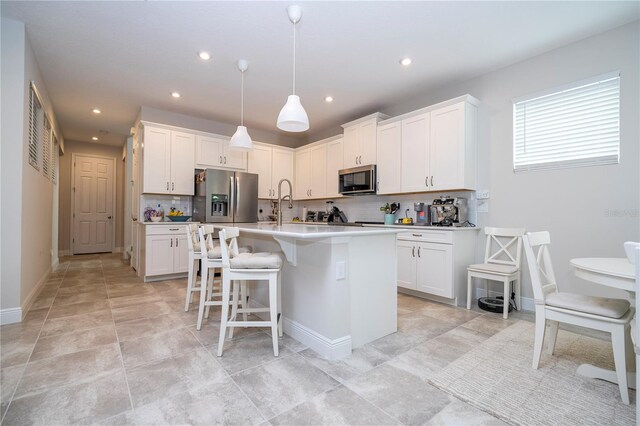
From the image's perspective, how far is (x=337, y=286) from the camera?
2107 millimetres

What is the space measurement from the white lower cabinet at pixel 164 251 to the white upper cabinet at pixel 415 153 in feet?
11.4

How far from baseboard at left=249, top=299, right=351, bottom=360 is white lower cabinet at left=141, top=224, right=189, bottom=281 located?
2.90 m

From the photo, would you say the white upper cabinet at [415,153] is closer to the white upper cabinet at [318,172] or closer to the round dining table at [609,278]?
the white upper cabinet at [318,172]

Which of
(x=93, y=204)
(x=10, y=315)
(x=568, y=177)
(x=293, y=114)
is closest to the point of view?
(x=293, y=114)

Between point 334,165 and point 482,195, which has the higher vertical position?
point 334,165

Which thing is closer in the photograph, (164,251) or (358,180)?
(164,251)

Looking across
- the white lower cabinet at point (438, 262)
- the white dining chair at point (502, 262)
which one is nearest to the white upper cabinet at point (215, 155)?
the white lower cabinet at point (438, 262)

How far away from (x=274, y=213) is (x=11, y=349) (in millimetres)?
4386

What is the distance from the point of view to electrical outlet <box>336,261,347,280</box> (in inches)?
82.7

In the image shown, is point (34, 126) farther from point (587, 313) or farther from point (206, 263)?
point (587, 313)

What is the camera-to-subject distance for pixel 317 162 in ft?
18.8

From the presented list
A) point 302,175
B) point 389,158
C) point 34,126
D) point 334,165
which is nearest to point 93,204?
point 34,126

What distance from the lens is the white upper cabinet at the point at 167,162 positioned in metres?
4.64

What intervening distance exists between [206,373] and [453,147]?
3415 mm
